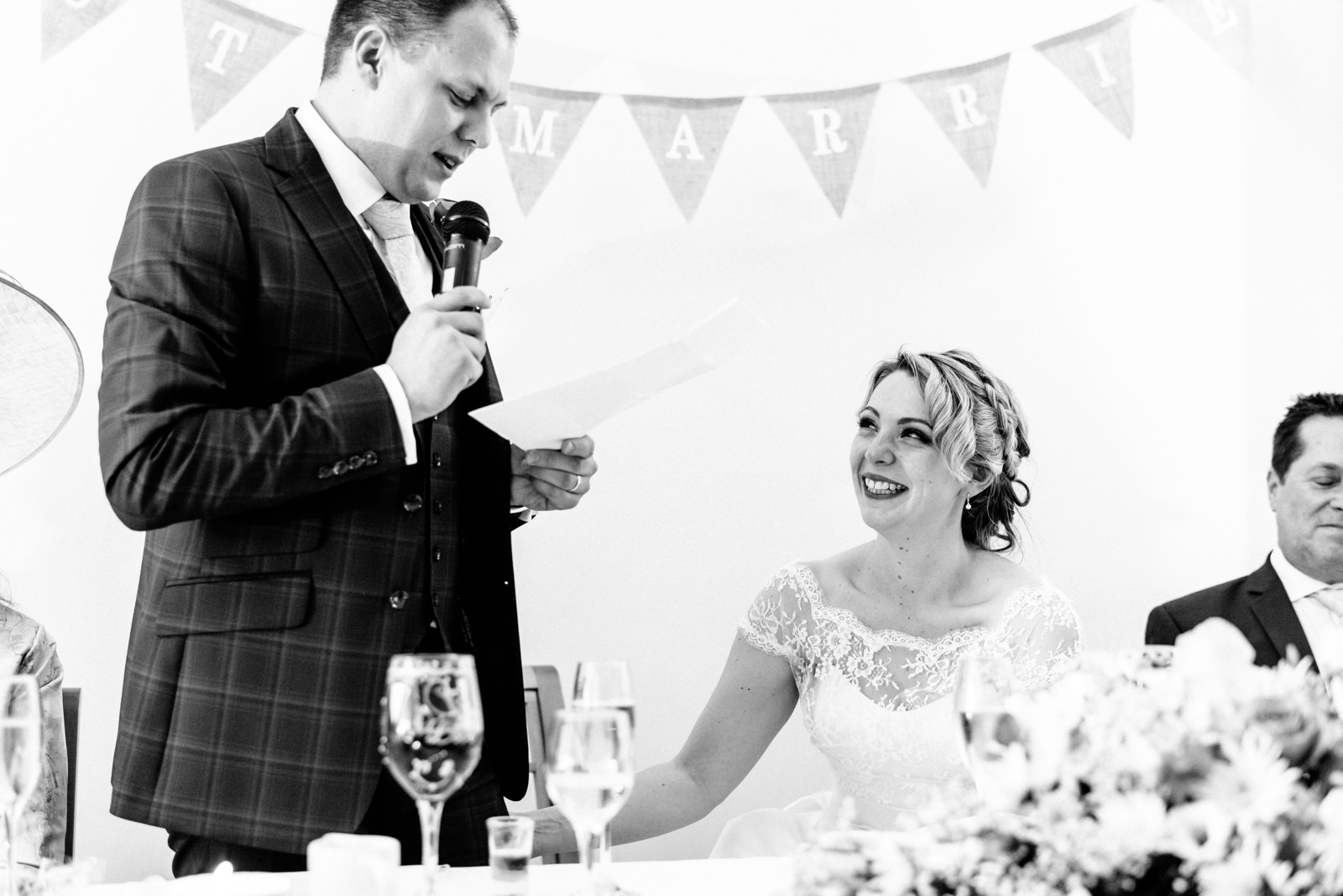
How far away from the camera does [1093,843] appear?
0.66m

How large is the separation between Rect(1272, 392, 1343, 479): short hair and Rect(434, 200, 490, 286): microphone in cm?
201

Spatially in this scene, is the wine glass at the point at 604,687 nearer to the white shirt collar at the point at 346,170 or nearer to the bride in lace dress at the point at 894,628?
the white shirt collar at the point at 346,170

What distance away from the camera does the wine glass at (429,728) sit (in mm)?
927

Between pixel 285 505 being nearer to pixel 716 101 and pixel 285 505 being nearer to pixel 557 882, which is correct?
pixel 557 882

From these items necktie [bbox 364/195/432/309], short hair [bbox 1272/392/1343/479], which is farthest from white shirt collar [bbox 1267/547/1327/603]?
necktie [bbox 364/195/432/309]

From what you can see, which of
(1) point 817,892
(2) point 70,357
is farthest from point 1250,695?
(2) point 70,357

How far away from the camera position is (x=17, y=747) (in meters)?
0.92

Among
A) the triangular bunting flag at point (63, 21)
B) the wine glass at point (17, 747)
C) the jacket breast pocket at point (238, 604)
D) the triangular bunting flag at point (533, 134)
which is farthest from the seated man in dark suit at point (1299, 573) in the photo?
the triangular bunting flag at point (63, 21)

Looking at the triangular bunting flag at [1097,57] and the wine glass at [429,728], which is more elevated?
the triangular bunting flag at [1097,57]

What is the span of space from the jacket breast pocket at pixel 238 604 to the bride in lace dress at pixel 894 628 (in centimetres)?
81

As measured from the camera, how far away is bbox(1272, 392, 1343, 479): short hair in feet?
9.29

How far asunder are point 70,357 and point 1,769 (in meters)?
0.87

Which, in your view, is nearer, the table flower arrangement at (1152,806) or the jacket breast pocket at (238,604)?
the table flower arrangement at (1152,806)

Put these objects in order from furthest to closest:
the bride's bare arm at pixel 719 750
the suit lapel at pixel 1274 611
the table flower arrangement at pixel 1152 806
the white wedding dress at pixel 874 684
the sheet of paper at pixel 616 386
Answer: the suit lapel at pixel 1274 611 → the white wedding dress at pixel 874 684 → the bride's bare arm at pixel 719 750 → the sheet of paper at pixel 616 386 → the table flower arrangement at pixel 1152 806
